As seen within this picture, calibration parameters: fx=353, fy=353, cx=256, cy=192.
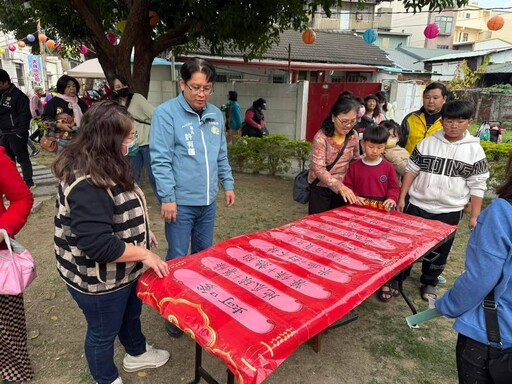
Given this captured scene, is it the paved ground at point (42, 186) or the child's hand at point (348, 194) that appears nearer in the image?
the child's hand at point (348, 194)

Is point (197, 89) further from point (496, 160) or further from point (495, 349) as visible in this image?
point (496, 160)

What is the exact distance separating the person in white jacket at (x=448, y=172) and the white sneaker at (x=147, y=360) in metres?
1.97

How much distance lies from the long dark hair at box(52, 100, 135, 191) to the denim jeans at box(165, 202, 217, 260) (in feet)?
2.49

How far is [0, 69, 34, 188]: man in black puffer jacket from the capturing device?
4.77 metres

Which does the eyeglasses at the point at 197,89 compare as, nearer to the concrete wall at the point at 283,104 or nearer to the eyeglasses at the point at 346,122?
the eyeglasses at the point at 346,122

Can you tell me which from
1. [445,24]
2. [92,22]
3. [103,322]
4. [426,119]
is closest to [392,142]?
[426,119]

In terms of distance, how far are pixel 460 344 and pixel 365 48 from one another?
20.8 metres

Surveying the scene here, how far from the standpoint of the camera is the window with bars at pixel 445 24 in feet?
120

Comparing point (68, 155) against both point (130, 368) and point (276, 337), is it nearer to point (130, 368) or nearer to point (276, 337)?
point (276, 337)

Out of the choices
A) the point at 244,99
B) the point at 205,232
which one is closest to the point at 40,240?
the point at 205,232

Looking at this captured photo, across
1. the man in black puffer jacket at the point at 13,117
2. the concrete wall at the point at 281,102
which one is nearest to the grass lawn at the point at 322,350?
the man in black puffer jacket at the point at 13,117

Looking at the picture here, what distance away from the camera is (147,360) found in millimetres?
2090

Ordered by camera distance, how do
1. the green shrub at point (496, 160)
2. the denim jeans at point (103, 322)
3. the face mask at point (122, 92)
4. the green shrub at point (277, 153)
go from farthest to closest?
1. the green shrub at point (277, 153)
2. the green shrub at point (496, 160)
3. the face mask at point (122, 92)
4. the denim jeans at point (103, 322)

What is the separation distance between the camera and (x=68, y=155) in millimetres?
1467
